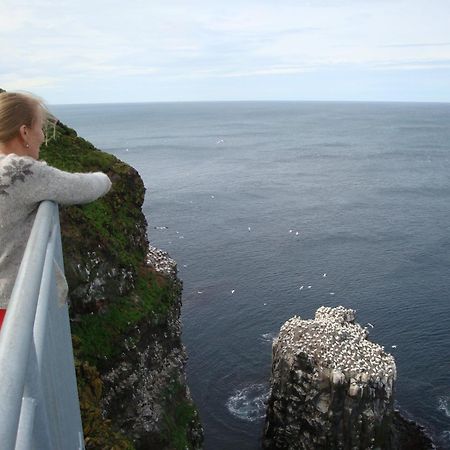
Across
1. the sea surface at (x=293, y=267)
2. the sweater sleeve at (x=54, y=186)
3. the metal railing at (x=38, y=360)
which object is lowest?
the sea surface at (x=293, y=267)

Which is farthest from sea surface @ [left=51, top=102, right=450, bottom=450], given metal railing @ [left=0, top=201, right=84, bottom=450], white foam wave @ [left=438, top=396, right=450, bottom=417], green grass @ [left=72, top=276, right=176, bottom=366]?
metal railing @ [left=0, top=201, right=84, bottom=450]

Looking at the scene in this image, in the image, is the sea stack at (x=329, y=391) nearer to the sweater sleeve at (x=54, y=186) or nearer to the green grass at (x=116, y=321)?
the green grass at (x=116, y=321)

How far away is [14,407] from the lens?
2266 millimetres

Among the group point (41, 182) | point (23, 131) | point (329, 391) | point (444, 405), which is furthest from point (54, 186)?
point (444, 405)

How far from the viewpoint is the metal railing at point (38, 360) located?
7.84ft

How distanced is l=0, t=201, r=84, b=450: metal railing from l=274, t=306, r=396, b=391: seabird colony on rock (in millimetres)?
30335

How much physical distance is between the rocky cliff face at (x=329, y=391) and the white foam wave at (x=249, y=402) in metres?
4.77

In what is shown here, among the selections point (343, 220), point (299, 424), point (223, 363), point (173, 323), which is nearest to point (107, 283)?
point (173, 323)

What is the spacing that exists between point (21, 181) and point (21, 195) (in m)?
0.17

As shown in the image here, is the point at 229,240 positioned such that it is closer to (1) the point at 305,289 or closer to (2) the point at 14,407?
(1) the point at 305,289

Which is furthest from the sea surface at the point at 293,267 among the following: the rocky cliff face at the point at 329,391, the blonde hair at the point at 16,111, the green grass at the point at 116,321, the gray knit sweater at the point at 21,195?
the blonde hair at the point at 16,111

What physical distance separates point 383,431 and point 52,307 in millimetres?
34715

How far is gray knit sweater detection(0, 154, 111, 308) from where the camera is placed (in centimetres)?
547

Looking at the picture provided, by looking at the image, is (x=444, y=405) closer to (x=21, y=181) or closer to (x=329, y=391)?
(x=329, y=391)
